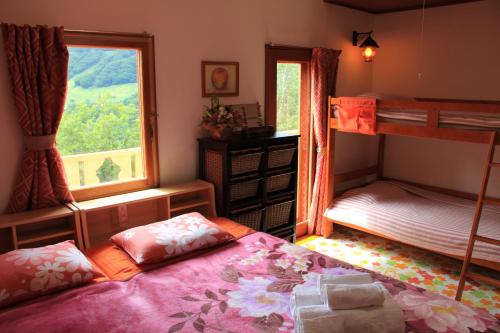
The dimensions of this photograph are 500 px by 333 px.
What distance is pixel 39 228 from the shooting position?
264 cm

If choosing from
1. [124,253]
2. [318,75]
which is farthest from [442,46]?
[124,253]

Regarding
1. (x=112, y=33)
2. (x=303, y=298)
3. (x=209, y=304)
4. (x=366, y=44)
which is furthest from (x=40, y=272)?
(x=366, y=44)

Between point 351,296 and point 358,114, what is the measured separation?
2419 millimetres

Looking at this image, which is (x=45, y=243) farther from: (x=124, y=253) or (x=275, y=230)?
(x=275, y=230)

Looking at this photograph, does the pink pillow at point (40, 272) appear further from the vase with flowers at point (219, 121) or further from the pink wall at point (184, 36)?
the vase with flowers at point (219, 121)

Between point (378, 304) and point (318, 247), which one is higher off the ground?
point (378, 304)

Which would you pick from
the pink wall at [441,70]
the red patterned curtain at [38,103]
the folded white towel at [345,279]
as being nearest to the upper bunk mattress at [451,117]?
the pink wall at [441,70]

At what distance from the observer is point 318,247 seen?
13.6 feet

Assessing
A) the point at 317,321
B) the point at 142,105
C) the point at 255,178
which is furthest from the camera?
the point at 255,178

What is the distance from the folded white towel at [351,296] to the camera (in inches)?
70.0

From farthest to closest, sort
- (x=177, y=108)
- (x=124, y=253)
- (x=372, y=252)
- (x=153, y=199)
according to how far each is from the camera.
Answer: (x=372, y=252), (x=177, y=108), (x=153, y=199), (x=124, y=253)

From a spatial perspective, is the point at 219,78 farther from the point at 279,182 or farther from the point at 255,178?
the point at 279,182

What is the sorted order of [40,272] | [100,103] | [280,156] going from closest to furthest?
[40,272], [100,103], [280,156]

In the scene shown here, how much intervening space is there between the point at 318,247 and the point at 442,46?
2.52 metres
